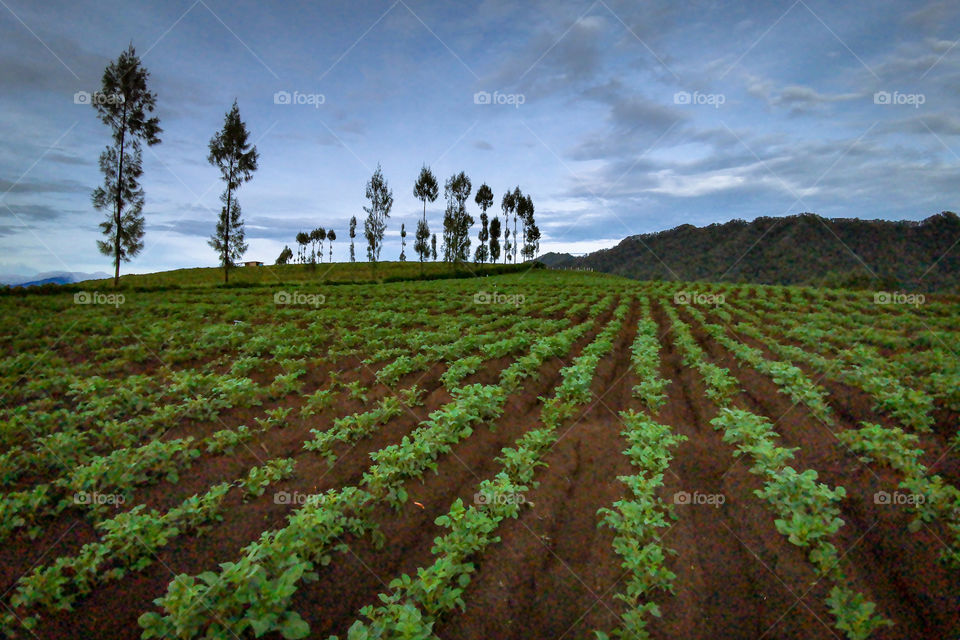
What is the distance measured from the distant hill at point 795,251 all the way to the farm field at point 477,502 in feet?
313

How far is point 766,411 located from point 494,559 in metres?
7.70

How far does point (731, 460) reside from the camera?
7.20 m

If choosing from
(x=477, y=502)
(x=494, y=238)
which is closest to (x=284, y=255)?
(x=494, y=238)

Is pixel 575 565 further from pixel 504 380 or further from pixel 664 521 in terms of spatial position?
pixel 504 380

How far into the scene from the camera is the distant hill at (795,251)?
99.0 metres

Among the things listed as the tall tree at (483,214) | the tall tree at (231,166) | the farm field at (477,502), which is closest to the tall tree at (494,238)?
the tall tree at (483,214)

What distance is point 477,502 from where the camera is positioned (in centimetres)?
588

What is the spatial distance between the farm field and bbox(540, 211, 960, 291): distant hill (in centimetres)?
9534

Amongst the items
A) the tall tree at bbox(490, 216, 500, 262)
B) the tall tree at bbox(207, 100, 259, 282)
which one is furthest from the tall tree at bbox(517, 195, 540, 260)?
the tall tree at bbox(207, 100, 259, 282)

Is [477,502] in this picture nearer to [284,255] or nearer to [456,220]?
[456,220]

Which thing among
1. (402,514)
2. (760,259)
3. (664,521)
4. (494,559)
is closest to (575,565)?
(494,559)

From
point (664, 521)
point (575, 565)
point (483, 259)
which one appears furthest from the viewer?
point (483, 259)

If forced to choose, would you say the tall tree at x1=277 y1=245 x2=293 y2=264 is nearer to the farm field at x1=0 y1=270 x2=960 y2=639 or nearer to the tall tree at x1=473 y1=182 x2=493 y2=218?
the tall tree at x1=473 y1=182 x2=493 y2=218

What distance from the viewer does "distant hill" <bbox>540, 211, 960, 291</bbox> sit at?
99.0 metres
